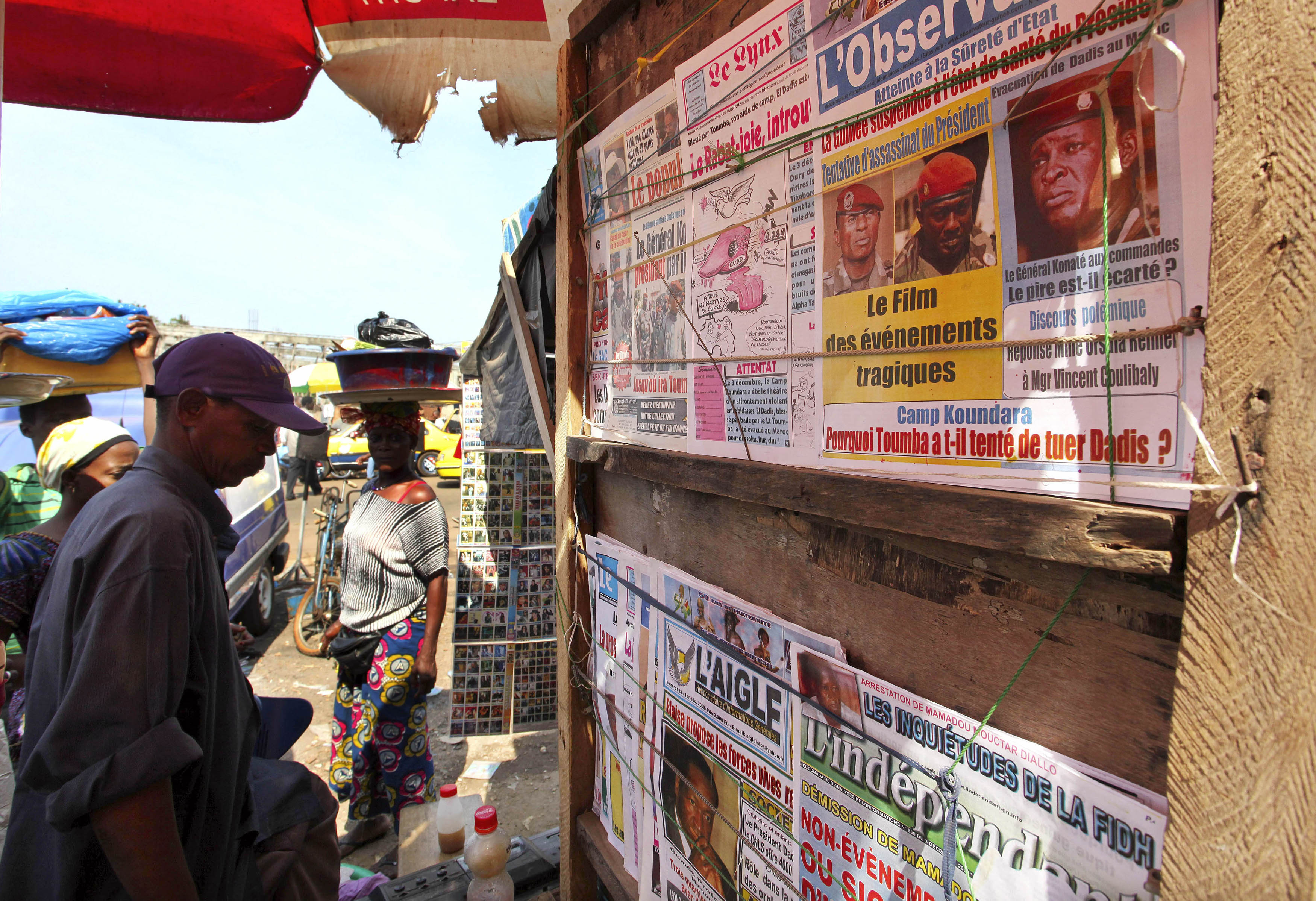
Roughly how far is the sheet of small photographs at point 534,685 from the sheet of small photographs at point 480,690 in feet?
0.23

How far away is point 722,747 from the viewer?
4.10 feet

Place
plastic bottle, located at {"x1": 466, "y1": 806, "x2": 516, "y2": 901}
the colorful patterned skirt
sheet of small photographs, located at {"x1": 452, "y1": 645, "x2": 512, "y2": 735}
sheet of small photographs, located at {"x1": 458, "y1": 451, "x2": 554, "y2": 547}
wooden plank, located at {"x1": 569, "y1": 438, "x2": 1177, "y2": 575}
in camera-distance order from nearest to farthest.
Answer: wooden plank, located at {"x1": 569, "y1": 438, "x2": 1177, "y2": 575} < plastic bottle, located at {"x1": 466, "y1": 806, "x2": 516, "y2": 901} < the colorful patterned skirt < sheet of small photographs, located at {"x1": 452, "y1": 645, "x2": 512, "y2": 735} < sheet of small photographs, located at {"x1": 458, "y1": 451, "x2": 554, "y2": 547}

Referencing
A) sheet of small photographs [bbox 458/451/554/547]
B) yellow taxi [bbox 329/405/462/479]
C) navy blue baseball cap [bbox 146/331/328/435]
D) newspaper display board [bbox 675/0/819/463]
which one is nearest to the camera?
newspaper display board [bbox 675/0/819/463]

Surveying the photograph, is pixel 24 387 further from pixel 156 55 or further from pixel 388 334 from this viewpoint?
pixel 388 334

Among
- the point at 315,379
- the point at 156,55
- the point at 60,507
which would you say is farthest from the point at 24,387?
the point at 315,379

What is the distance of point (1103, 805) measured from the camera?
2.18 feet

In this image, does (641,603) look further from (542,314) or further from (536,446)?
(536,446)

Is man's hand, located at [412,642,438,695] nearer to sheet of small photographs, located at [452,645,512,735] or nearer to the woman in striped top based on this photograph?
the woman in striped top

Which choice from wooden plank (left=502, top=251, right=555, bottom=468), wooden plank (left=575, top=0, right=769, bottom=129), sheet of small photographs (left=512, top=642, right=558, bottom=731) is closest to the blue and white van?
sheet of small photographs (left=512, top=642, right=558, bottom=731)

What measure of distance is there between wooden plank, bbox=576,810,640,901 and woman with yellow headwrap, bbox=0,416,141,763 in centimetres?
185

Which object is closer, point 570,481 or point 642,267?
point 642,267

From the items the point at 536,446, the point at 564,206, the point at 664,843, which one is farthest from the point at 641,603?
the point at 536,446

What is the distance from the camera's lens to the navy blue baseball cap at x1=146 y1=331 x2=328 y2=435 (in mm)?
1546

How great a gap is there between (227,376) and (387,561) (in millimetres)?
1899
